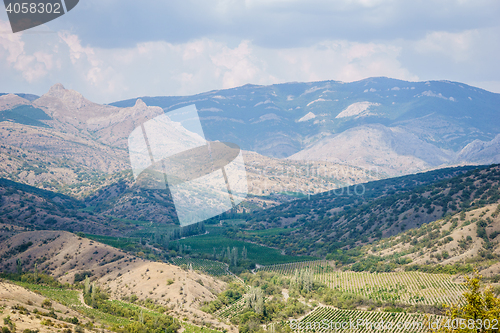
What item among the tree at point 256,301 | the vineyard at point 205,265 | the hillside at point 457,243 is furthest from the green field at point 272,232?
the tree at point 256,301

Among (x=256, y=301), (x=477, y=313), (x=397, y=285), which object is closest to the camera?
(x=477, y=313)

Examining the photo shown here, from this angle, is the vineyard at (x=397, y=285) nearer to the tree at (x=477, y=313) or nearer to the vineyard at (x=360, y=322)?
the vineyard at (x=360, y=322)

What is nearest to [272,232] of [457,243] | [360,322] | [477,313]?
[457,243]

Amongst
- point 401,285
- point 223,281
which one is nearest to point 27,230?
point 223,281

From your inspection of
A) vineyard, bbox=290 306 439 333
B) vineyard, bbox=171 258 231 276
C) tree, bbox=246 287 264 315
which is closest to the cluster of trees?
tree, bbox=246 287 264 315

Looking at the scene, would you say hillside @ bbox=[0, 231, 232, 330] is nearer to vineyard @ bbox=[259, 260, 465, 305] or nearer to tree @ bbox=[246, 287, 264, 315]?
tree @ bbox=[246, 287, 264, 315]

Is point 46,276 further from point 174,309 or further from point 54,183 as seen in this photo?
point 54,183

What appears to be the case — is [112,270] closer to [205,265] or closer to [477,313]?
[205,265]
